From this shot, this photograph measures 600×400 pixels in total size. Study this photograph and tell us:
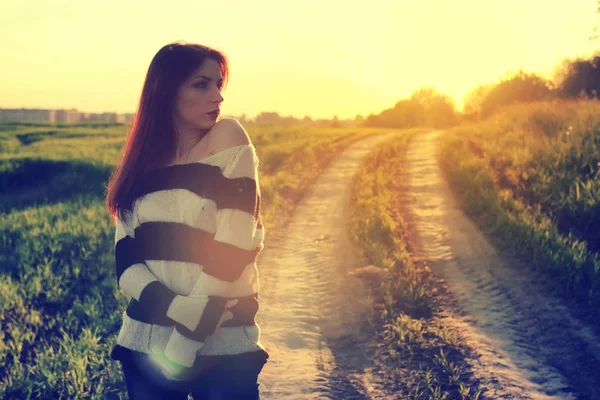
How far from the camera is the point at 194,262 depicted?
1599 mm

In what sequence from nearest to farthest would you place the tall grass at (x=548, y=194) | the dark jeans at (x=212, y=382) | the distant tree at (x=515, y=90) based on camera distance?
1. the dark jeans at (x=212, y=382)
2. the tall grass at (x=548, y=194)
3. the distant tree at (x=515, y=90)

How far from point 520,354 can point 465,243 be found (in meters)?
3.33

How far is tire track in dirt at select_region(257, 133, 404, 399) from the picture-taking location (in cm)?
396

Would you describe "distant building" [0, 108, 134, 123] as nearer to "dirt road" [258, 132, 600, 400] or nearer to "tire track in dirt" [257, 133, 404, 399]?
"tire track in dirt" [257, 133, 404, 399]

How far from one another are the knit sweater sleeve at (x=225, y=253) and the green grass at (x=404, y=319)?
2.66 m

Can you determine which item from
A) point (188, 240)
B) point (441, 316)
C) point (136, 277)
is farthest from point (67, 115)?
point (188, 240)

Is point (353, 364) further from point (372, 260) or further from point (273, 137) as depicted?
point (273, 137)

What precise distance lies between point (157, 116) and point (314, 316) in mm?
3852

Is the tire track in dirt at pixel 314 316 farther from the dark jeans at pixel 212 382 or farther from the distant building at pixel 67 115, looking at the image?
the distant building at pixel 67 115

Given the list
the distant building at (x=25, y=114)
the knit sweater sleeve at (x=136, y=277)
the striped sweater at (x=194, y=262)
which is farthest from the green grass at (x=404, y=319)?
the distant building at (x=25, y=114)

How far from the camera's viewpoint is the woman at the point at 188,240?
156 centimetres

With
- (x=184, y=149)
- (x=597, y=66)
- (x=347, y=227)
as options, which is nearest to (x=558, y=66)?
(x=597, y=66)

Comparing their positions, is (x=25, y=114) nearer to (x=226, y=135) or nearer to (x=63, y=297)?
(x=63, y=297)

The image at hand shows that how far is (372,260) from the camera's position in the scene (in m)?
6.73
